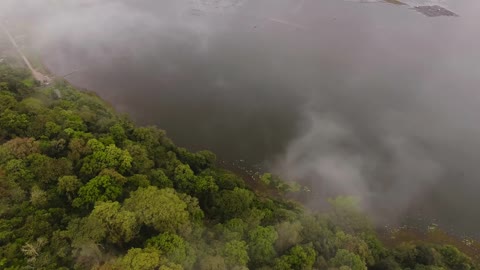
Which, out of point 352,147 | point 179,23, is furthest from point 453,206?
point 179,23

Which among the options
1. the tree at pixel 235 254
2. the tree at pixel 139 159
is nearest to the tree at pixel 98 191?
the tree at pixel 139 159

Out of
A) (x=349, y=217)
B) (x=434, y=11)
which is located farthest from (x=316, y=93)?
(x=434, y=11)

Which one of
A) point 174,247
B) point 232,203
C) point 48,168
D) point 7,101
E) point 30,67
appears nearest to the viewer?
point 174,247

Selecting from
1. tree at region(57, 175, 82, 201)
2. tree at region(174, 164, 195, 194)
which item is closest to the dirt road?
tree at region(57, 175, 82, 201)

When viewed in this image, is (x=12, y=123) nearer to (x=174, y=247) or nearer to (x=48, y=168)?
(x=48, y=168)

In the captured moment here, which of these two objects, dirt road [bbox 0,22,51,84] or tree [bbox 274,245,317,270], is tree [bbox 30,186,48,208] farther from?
dirt road [bbox 0,22,51,84]

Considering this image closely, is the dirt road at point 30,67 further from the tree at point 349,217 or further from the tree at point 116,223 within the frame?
the tree at point 349,217

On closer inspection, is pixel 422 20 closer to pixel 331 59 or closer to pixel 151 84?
pixel 331 59
